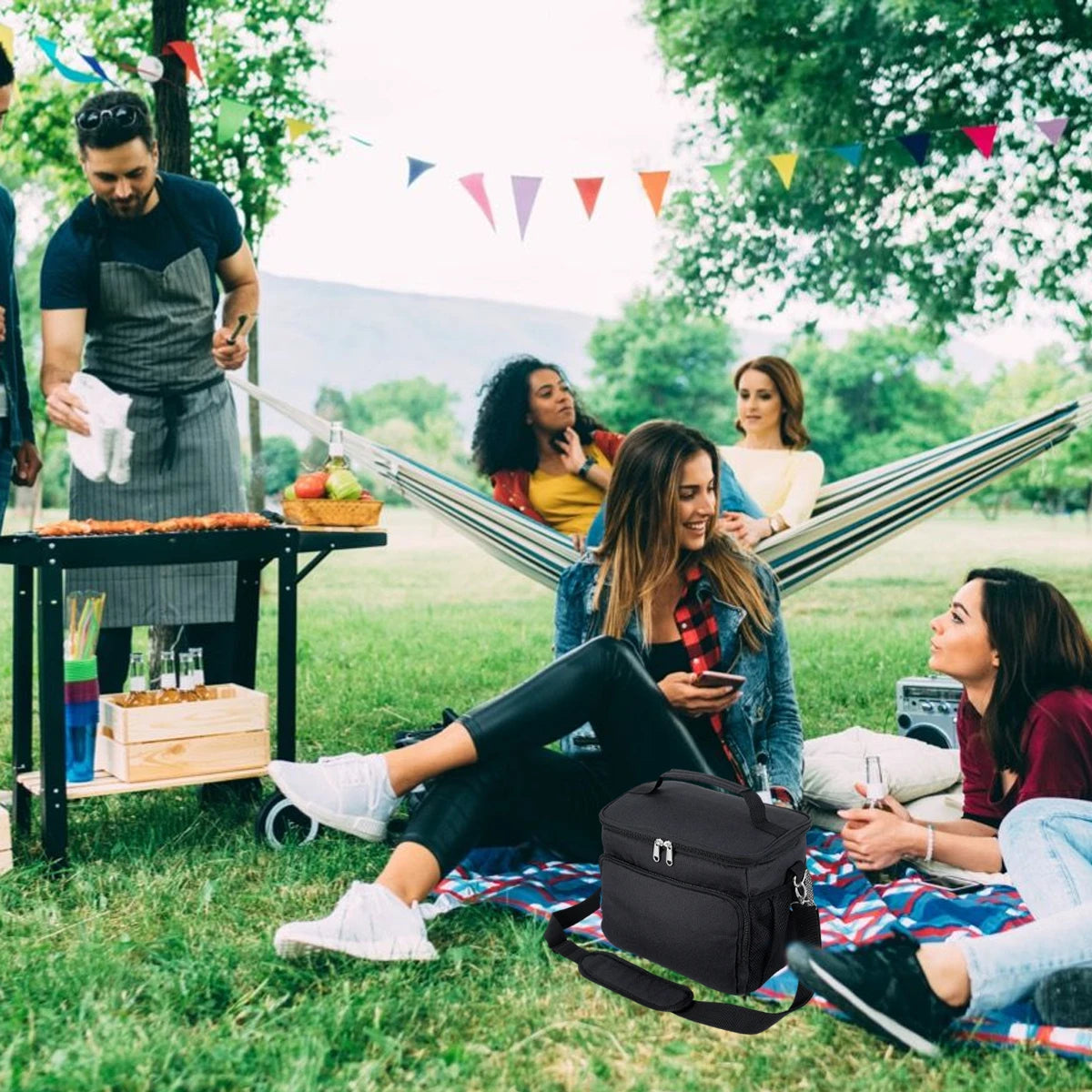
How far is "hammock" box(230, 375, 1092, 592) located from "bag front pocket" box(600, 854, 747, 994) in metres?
1.36

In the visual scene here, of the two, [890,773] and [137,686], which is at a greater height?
[137,686]

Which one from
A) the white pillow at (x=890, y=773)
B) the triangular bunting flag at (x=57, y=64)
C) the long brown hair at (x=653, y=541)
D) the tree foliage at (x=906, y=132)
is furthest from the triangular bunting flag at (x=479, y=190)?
the tree foliage at (x=906, y=132)

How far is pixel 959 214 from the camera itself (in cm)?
1071

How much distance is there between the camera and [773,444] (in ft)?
12.5

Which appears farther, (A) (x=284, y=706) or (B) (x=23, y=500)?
(B) (x=23, y=500)

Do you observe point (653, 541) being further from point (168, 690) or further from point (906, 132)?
point (906, 132)

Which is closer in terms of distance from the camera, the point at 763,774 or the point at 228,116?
the point at 763,774

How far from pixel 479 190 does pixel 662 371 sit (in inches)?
1358

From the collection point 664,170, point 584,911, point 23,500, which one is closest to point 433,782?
point 584,911

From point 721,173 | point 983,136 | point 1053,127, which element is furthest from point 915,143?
point 721,173

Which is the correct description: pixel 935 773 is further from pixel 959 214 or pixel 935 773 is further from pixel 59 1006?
pixel 959 214

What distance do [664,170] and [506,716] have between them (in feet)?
9.88

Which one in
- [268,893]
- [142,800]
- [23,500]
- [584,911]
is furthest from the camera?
[23,500]

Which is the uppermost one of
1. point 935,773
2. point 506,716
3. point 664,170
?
point 664,170
